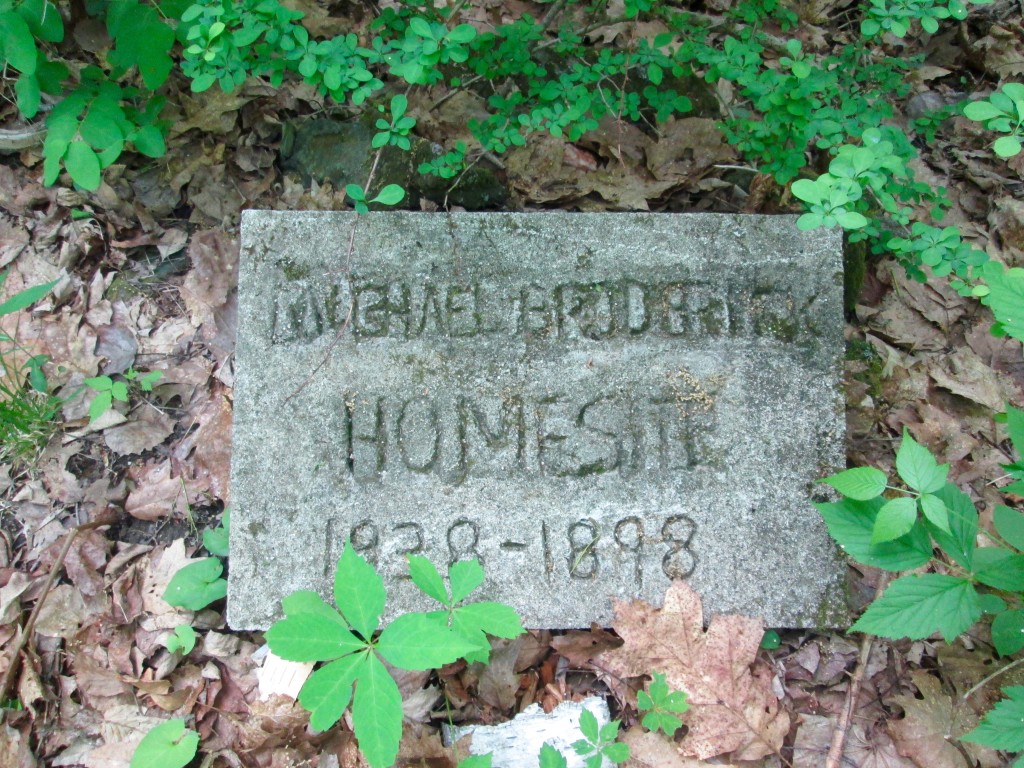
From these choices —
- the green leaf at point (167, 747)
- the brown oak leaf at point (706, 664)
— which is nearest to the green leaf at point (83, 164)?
the green leaf at point (167, 747)

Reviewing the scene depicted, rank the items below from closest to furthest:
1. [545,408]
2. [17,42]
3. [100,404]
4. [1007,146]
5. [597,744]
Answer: [1007,146] < [597,744] < [17,42] < [545,408] < [100,404]

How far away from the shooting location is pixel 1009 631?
205cm

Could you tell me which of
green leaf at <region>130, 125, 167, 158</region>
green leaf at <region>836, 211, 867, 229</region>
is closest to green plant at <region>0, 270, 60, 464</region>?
green leaf at <region>130, 125, 167, 158</region>

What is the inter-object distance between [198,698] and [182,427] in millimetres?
965

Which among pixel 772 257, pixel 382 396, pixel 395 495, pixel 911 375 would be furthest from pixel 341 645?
pixel 911 375

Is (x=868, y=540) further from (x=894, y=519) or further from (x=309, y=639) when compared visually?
(x=309, y=639)

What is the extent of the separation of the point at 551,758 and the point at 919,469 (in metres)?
1.21

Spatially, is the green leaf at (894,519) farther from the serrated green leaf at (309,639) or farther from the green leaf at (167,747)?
the green leaf at (167,747)

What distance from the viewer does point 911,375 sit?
9.17 ft

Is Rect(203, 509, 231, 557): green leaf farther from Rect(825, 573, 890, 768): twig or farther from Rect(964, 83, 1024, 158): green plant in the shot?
Rect(964, 83, 1024, 158): green plant

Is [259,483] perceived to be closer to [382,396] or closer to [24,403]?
Answer: [382,396]

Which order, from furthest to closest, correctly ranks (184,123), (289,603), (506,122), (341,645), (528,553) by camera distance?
1. (184,123)
2. (506,122)
3. (528,553)
4. (289,603)
5. (341,645)

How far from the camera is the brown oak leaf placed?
7.14ft

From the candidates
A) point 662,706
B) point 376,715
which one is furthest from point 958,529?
point 376,715
